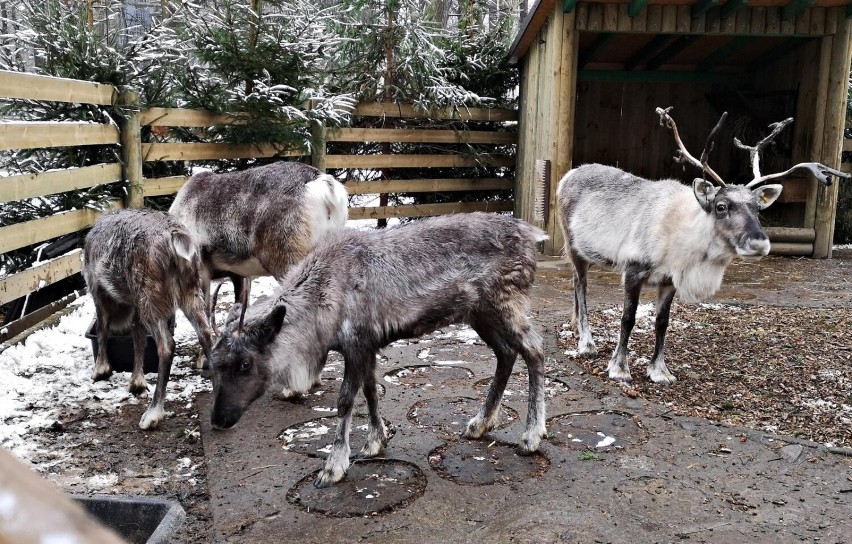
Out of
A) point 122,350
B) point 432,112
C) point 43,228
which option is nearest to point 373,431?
point 122,350

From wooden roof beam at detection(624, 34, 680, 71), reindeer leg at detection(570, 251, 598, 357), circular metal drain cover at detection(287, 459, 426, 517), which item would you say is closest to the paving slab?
circular metal drain cover at detection(287, 459, 426, 517)

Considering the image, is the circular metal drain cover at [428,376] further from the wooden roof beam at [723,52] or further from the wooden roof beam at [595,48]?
the wooden roof beam at [723,52]

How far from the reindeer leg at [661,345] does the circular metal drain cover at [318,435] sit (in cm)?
193

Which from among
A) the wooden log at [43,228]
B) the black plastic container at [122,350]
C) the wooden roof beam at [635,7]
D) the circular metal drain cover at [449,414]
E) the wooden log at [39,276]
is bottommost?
the circular metal drain cover at [449,414]

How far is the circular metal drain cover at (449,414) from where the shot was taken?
4.17m

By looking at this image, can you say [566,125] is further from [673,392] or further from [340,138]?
[673,392]

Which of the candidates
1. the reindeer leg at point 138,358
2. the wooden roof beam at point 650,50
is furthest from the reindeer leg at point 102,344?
the wooden roof beam at point 650,50

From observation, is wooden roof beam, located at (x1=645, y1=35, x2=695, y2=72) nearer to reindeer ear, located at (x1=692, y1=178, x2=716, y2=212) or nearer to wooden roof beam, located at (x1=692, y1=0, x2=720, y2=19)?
wooden roof beam, located at (x1=692, y1=0, x2=720, y2=19)

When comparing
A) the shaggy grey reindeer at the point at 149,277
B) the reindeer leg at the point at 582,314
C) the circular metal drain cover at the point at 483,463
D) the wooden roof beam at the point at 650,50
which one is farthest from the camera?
Result: the wooden roof beam at the point at 650,50

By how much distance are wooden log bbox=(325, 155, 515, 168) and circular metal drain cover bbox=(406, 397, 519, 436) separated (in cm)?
588

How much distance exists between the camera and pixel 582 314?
553cm

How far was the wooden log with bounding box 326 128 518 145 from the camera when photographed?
996 centimetres

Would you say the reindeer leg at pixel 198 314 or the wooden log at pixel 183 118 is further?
the wooden log at pixel 183 118

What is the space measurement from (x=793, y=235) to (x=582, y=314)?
17.5 ft
